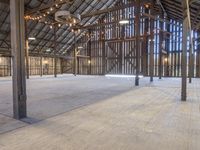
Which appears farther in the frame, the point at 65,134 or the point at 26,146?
the point at 65,134

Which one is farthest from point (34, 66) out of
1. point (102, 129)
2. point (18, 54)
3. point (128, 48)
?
point (102, 129)

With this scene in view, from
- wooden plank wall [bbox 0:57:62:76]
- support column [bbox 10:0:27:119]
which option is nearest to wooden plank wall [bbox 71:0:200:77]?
wooden plank wall [bbox 0:57:62:76]

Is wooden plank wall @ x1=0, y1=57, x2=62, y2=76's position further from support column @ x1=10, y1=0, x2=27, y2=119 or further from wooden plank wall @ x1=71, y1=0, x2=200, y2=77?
support column @ x1=10, y1=0, x2=27, y2=119

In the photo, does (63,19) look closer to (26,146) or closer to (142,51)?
(26,146)

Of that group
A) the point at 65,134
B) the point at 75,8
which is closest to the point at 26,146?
the point at 65,134

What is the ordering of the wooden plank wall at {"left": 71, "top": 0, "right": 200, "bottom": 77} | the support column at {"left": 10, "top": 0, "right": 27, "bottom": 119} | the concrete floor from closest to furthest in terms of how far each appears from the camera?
the concrete floor
the support column at {"left": 10, "top": 0, "right": 27, "bottom": 119}
the wooden plank wall at {"left": 71, "top": 0, "right": 200, "bottom": 77}

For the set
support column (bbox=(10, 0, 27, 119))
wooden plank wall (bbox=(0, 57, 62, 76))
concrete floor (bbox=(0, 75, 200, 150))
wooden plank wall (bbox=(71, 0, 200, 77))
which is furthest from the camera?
wooden plank wall (bbox=(0, 57, 62, 76))

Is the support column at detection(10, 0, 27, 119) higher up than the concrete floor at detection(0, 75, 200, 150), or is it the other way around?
the support column at detection(10, 0, 27, 119)

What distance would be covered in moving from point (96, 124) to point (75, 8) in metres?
19.9

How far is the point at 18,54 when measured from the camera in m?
4.52

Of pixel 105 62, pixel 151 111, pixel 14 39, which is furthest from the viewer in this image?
pixel 105 62

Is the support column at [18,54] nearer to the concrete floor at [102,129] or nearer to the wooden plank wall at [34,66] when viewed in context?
the concrete floor at [102,129]

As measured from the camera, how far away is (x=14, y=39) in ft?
14.7

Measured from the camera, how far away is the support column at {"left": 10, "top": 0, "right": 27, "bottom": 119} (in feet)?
14.7
